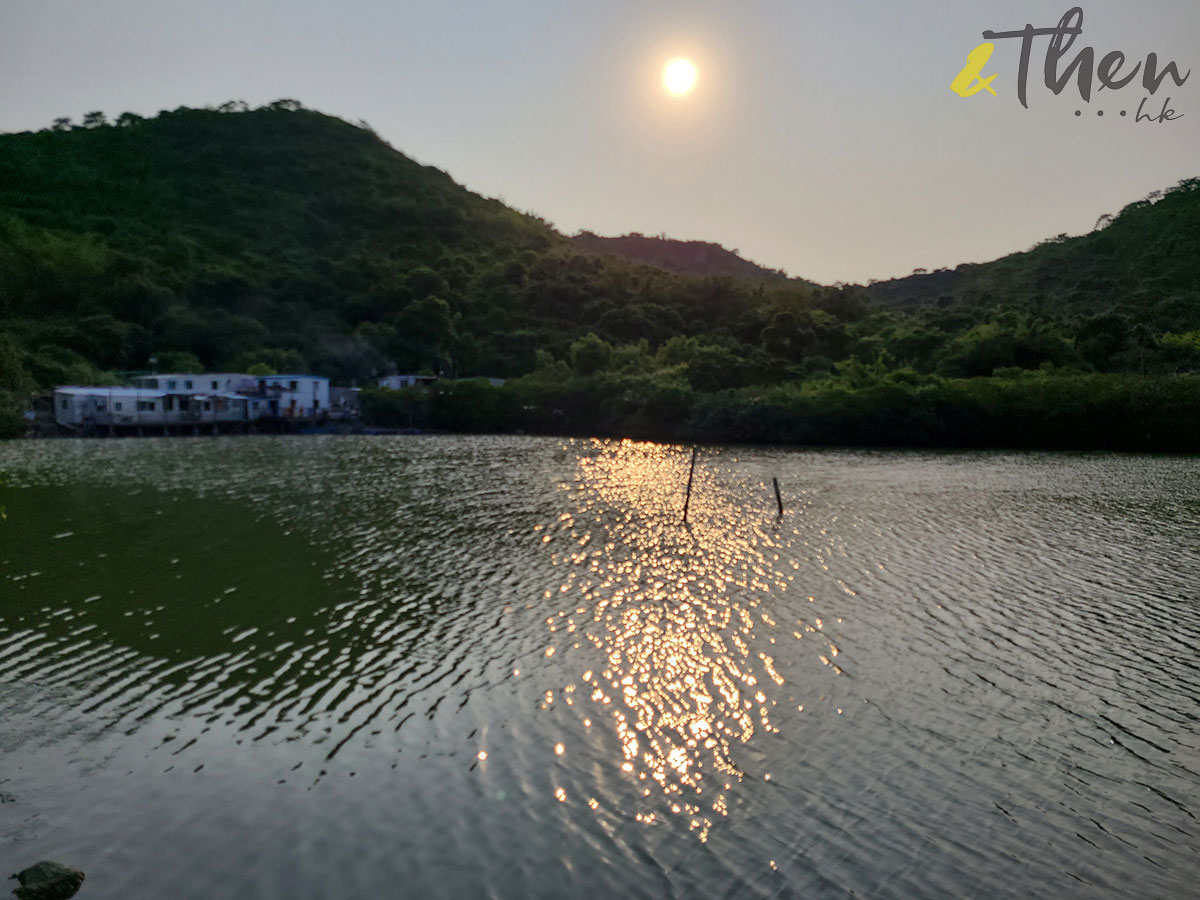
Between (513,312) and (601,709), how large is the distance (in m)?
124

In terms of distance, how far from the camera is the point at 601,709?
13570mm

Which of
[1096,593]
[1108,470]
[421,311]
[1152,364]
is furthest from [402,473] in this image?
[421,311]

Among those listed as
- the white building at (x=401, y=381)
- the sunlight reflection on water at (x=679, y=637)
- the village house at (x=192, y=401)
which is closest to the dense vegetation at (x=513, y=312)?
the village house at (x=192, y=401)

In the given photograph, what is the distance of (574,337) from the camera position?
124 m

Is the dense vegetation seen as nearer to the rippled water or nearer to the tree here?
the tree

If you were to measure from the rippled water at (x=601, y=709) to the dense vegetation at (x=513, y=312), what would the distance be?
3209 centimetres

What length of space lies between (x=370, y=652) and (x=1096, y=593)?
17156mm

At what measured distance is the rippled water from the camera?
938 cm

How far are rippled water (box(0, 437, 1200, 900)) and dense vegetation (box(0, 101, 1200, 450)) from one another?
32.1m

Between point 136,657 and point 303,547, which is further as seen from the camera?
point 303,547

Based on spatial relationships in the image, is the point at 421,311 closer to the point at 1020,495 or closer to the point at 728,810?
the point at 1020,495

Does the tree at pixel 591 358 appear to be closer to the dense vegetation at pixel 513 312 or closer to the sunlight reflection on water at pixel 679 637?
the dense vegetation at pixel 513 312

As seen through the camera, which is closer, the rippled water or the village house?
the rippled water

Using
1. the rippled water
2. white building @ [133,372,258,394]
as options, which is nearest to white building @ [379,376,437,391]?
white building @ [133,372,258,394]
